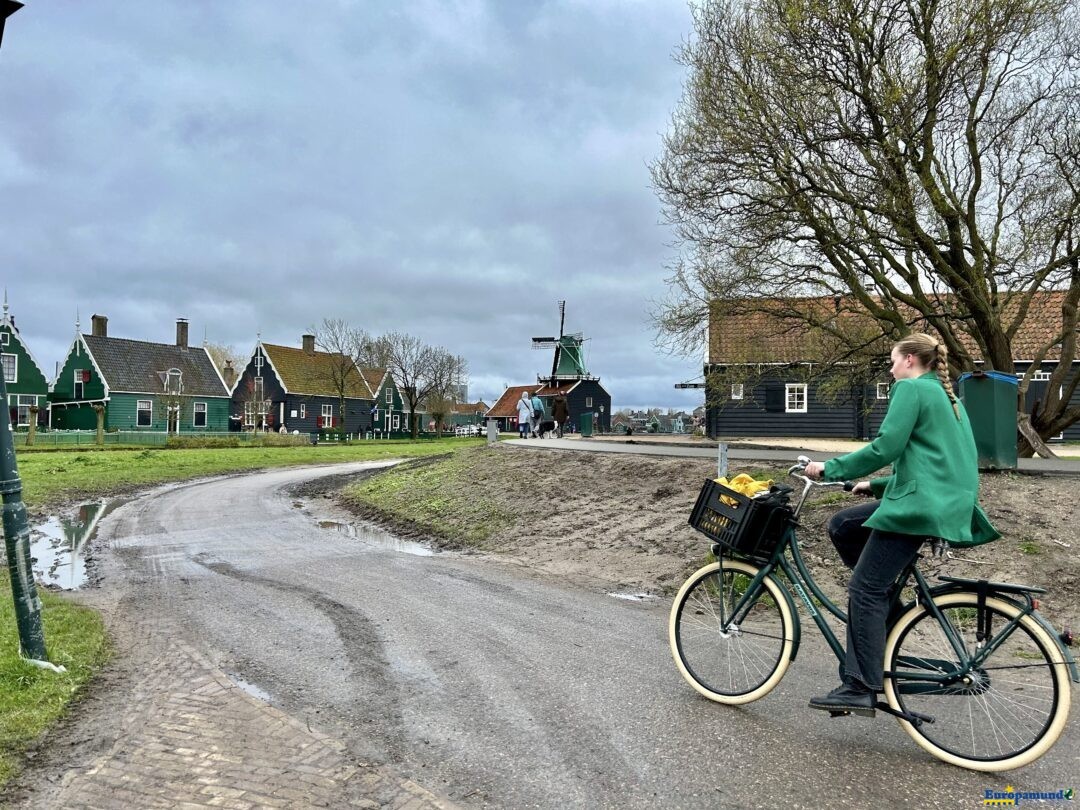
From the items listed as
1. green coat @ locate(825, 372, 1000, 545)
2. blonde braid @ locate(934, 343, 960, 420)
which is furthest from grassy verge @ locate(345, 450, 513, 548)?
blonde braid @ locate(934, 343, 960, 420)

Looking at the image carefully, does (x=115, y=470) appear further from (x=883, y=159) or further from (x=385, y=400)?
(x=385, y=400)

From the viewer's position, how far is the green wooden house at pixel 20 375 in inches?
2080

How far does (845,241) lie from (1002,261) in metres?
3.63

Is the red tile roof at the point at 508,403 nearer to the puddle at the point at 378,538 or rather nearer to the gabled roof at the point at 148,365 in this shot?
the gabled roof at the point at 148,365

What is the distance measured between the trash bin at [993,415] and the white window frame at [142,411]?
60.3 m

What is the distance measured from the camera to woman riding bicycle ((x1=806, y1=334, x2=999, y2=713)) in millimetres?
3518

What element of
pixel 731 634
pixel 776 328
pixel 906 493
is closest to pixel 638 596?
pixel 731 634

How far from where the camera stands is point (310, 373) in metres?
68.6

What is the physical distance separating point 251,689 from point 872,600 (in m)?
3.77

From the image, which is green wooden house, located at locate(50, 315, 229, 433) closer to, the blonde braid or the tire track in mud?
the tire track in mud

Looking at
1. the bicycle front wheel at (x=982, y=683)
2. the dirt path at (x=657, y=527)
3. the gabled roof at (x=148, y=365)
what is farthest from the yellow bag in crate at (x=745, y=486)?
the gabled roof at (x=148, y=365)

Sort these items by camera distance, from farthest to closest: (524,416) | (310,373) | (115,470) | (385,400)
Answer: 1. (385,400)
2. (310,373)
3. (524,416)
4. (115,470)

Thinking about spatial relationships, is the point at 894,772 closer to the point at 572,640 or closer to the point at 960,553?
the point at 572,640

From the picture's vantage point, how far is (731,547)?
4.21m
